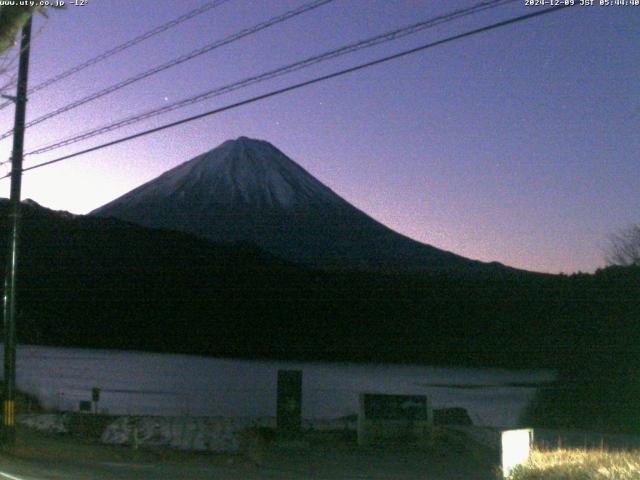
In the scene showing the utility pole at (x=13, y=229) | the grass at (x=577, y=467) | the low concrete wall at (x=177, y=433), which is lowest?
the low concrete wall at (x=177, y=433)

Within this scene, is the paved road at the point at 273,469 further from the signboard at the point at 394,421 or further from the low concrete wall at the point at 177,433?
the signboard at the point at 394,421

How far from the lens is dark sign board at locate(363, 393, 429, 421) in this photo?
66.9 ft

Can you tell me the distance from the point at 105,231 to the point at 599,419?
189ft

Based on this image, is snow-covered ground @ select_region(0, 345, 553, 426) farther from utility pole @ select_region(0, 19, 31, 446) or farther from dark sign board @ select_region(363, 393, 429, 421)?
utility pole @ select_region(0, 19, 31, 446)

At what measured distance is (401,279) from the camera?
7744cm

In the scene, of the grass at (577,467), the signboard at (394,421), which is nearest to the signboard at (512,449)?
the grass at (577,467)

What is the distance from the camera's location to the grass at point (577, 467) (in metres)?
8.77

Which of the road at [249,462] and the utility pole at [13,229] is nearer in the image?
the road at [249,462]

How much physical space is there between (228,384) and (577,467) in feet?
129

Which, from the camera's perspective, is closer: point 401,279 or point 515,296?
point 515,296

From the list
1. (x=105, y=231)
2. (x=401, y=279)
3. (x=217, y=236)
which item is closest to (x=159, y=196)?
(x=217, y=236)

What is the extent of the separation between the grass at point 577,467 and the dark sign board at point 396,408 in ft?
32.8

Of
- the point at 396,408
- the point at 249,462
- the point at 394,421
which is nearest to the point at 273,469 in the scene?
the point at 249,462

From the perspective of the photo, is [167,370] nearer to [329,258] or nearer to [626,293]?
[626,293]
